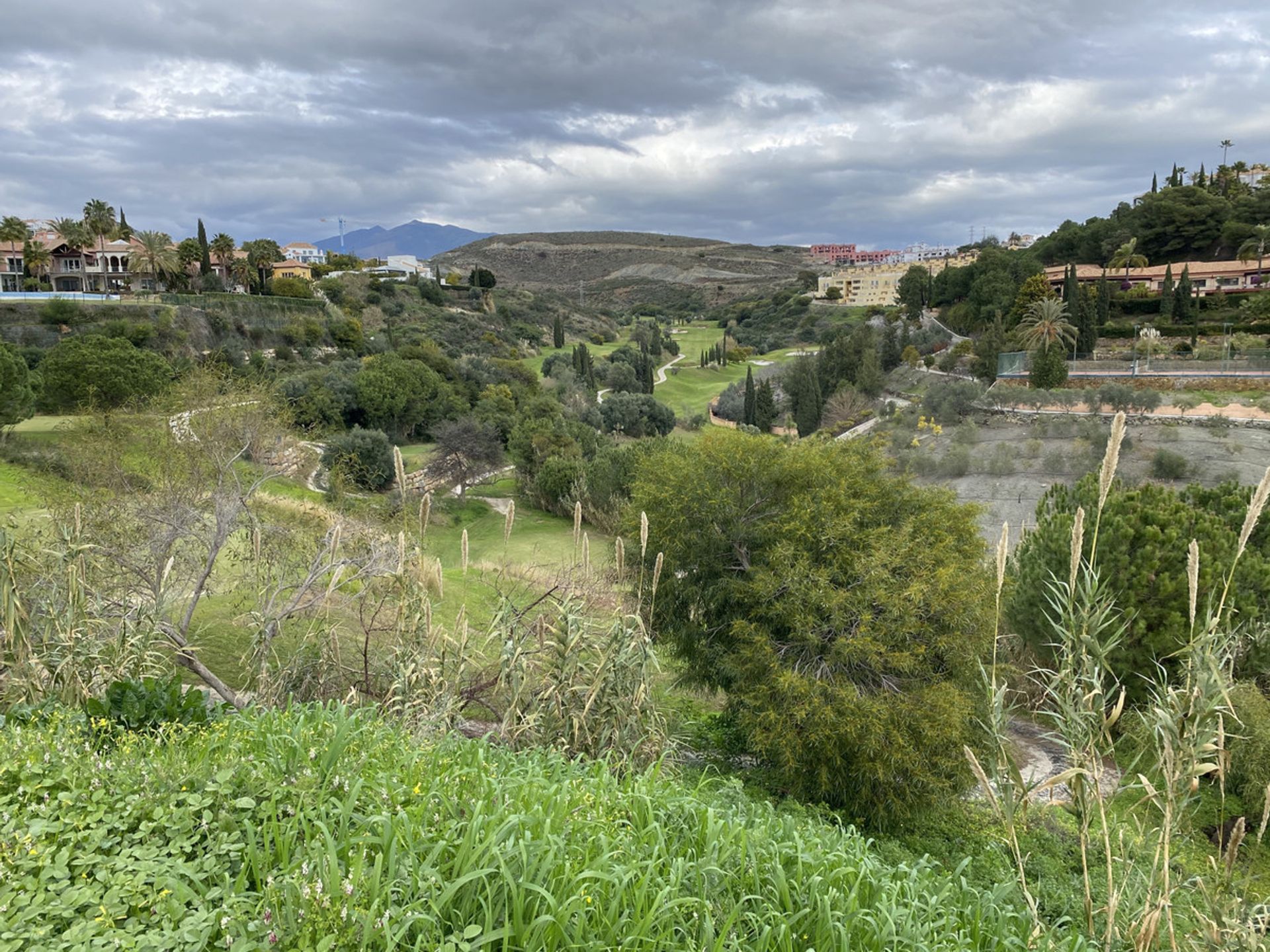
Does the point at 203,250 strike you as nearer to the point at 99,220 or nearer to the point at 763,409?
the point at 99,220

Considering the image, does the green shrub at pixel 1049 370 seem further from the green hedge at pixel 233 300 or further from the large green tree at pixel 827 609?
the green hedge at pixel 233 300

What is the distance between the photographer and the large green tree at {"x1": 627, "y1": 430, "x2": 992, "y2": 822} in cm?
836

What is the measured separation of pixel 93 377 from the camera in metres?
23.2

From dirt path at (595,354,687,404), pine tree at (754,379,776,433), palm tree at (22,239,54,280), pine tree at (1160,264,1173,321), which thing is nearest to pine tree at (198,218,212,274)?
palm tree at (22,239,54,280)

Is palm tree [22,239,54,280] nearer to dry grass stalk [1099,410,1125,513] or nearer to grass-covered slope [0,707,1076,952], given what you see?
grass-covered slope [0,707,1076,952]

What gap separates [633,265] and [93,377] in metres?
116

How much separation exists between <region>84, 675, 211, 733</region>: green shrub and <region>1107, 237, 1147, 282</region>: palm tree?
6183 centimetres

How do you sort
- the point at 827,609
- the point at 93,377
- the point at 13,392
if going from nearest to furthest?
the point at 827,609
the point at 13,392
the point at 93,377

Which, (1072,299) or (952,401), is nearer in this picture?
(952,401)

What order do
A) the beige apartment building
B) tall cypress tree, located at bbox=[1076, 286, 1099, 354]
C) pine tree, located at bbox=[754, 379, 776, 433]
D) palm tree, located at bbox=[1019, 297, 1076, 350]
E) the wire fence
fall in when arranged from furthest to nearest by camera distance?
the beige apartment building
pine tree, located at bbox=[754, 379, 776, 433]
tall cypress tree, located at bbox=[1076, 286, 1099, 354]
palm tree, located at bbox=[1019, 297, 1076, 350]
the wire fence

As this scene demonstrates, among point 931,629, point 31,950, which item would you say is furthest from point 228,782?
point 931,629

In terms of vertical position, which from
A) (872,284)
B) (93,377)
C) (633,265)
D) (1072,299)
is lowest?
(93,377)

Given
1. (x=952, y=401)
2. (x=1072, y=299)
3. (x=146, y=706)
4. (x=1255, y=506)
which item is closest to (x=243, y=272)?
(x=952, y=401)

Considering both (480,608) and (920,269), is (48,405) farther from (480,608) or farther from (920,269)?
(920,269)
